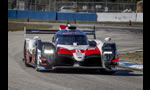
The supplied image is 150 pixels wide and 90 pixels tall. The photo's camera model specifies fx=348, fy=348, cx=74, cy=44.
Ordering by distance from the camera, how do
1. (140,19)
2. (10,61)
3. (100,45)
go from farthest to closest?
(140,19), (10,61), (100,45)

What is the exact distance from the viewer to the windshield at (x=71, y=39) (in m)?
11.5

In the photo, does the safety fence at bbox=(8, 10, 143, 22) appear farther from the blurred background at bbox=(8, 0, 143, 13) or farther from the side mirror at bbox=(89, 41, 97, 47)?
the side mirror at bbox=(89, 41, 97, 47)

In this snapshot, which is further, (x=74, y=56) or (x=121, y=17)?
(x=121, y=17)

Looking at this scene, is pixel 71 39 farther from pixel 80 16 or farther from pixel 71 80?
pixel 80 16

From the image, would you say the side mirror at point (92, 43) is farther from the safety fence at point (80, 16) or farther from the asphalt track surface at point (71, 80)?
the safety fence at point (80, 16)


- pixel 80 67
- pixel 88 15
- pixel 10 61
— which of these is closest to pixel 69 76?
pixel 80 67

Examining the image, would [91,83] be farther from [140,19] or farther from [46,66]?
[140,19]

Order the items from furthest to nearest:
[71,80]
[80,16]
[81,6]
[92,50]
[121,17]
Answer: [81,6] → [80,16] → [121,17] → [92,50] → [71,80]

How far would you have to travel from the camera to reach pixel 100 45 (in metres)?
11.1

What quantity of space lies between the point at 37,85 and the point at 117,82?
2.14 m

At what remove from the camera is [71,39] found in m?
11.7

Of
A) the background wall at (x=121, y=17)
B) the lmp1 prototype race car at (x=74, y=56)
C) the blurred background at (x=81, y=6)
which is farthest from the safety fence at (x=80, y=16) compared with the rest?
the lmp1 prototype race car at (x=74, y=56)

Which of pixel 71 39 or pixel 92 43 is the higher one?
pixel 71 39

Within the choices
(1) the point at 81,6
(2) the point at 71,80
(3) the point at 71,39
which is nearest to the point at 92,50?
(3) the point at 71,39
